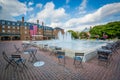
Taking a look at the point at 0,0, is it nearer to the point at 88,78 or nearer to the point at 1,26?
the point at 88,78

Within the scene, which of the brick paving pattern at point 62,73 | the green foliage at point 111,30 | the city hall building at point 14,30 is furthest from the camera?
the city hall building at point 14,30

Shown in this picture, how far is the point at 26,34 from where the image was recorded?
4128 cm

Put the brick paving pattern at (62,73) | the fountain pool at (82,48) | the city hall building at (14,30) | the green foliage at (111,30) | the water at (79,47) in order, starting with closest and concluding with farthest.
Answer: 1. the brick paving pattern at (62,73)
2. the fountain pool at (82,48)
3. the water at (79,47)
4. the green foliage at (111,30)
5. the city hall building at (14,30)

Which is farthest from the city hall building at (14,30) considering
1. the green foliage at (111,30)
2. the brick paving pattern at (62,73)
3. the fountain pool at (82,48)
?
the brick paving pattern at (62,73)

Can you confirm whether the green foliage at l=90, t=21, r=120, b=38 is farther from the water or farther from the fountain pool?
the fountain pool

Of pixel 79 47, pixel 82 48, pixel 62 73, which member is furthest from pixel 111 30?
pixel 62 73

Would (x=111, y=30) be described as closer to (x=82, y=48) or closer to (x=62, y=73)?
(x=82, y=48)

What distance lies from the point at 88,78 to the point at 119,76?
1.47 metres

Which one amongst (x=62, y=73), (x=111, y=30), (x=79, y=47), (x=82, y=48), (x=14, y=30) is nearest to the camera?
(x=62, y=73)

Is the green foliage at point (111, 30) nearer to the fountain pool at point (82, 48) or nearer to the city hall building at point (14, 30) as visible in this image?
the fountain pool at point (82, 48)

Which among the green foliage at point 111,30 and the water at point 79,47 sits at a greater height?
the green foliage at point 111,30

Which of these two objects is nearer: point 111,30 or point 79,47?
point 79,47

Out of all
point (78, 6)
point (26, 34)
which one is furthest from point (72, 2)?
point (26, 34)

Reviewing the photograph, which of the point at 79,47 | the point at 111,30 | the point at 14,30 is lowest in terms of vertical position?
the point at 79,47
